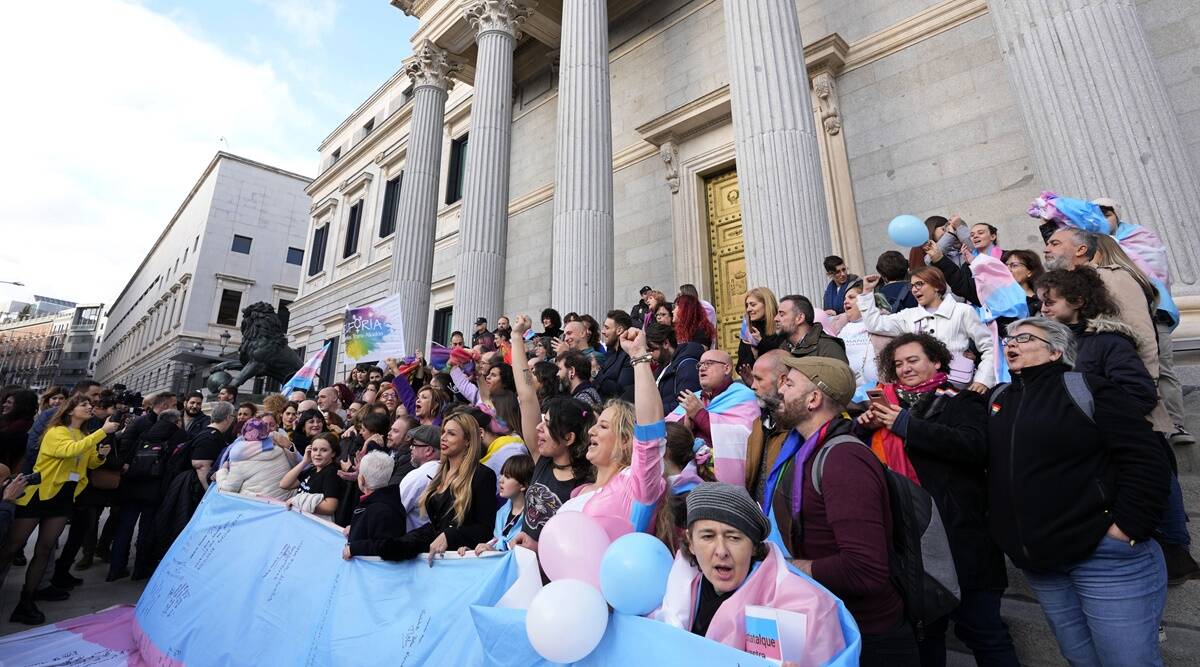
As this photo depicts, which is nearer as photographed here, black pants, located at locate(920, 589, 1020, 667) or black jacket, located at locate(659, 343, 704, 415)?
black pants, located at locate(920, 589, 1020, 667)

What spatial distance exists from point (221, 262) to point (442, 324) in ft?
112

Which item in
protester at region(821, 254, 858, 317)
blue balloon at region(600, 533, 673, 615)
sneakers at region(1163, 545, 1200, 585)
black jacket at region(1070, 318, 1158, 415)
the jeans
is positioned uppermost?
protester at region(821, 254, 858, 317)

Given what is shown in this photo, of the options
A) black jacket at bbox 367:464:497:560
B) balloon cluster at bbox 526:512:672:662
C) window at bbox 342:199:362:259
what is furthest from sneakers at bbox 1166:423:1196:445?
window at bbox 342:199:362:259

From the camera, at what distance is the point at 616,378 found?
529 centimetres

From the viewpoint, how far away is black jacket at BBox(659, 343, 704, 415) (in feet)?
14.2

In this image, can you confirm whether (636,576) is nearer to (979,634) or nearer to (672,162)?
(979,634)

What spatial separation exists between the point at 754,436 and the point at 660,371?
2301 millimetres

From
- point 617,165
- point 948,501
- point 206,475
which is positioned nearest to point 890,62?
point 617,165

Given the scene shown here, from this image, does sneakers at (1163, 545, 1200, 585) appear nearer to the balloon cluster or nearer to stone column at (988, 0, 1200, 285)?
the balloon cluster

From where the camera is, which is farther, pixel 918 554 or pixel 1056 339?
pixel 1056 339

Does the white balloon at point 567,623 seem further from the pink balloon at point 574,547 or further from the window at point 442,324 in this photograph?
the window at point 442,324

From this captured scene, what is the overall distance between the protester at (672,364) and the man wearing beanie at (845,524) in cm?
189

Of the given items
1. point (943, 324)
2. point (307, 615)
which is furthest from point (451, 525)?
point (943, 324)

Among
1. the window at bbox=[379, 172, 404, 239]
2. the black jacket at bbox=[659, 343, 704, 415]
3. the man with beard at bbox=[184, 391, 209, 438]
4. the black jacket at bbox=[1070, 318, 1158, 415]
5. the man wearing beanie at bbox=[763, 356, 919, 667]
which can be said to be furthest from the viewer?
the window at bbox=[379, 172, 404, 239]
